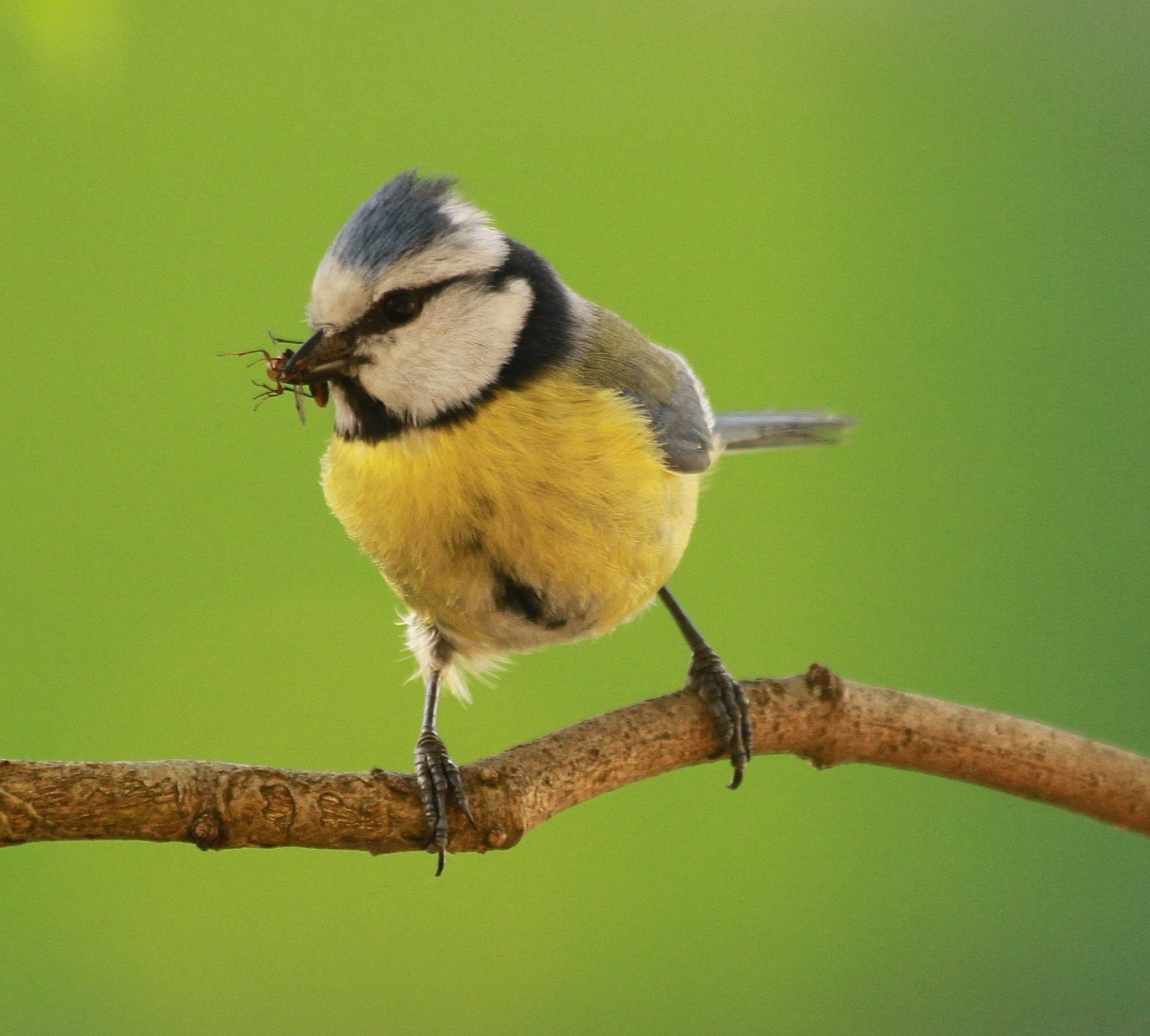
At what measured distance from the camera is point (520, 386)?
3.34ft

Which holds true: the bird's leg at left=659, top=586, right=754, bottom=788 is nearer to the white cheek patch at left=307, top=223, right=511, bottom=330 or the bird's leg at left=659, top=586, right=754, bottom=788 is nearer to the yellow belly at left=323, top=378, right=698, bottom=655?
the yellow belly at left=323, top=378, right=698, bottom=655

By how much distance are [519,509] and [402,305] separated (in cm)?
19

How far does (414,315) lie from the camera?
95 centimetres

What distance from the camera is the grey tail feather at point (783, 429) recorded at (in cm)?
147

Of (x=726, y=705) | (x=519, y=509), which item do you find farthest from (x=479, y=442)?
(x=726, y=705)

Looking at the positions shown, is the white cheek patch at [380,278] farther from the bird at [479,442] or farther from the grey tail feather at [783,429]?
the grey tail feather at [783,429]

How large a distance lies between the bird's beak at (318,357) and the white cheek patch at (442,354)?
0.04ft

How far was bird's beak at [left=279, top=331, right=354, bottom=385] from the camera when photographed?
3.04 ft

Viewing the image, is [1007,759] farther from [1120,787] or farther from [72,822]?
[72,822]

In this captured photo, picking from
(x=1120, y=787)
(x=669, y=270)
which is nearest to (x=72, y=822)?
(x=1120, y=787)

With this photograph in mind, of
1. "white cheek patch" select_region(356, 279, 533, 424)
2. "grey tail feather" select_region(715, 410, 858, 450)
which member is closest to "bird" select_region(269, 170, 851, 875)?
"white cheek patch" select_region(356, 279, 533, 424)

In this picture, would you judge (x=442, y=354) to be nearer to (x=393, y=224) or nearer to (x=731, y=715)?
(x=393, y=224)

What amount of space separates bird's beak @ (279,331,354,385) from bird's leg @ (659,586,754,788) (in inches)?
17.7

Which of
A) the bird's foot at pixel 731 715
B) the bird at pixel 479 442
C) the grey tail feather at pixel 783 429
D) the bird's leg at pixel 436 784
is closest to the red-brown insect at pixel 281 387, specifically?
the bird at pixel 479 442
